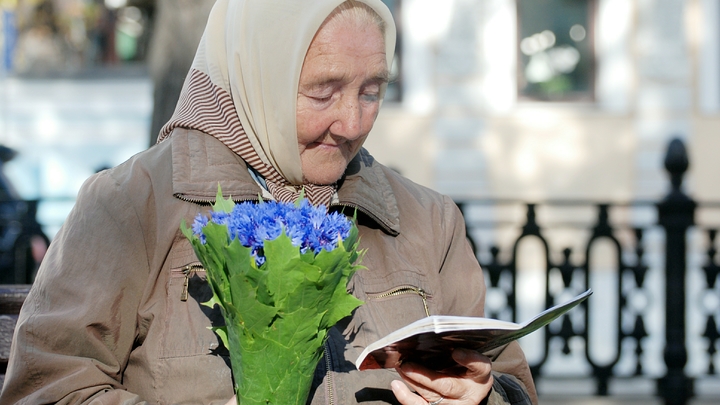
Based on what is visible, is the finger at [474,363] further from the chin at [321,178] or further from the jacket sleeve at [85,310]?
the jacket sleeve at [85,310]

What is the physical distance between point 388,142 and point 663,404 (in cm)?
622

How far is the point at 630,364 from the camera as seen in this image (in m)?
6.55

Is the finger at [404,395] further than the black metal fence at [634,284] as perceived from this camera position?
No

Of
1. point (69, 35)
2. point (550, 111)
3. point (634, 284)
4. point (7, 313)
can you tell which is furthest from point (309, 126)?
point (69, 35)

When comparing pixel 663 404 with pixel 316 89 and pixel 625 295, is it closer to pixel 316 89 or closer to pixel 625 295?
pixel 625 295

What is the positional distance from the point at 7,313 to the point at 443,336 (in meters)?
1.52

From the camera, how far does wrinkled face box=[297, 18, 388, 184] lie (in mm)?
2035

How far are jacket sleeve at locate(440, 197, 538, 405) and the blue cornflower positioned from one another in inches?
29.7

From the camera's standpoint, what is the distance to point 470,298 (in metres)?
2.28

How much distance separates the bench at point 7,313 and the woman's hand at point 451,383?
3.84 ft

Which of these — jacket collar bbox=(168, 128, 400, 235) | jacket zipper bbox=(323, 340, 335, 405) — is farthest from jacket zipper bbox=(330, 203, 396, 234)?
jacket zipper bbox=(323, 340, 335, 405)

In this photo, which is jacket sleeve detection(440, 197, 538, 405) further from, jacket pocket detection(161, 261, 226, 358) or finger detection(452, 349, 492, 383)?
jacket pocket detection(161, 261, 226, 358)

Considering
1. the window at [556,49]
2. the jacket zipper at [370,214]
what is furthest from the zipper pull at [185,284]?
the window at [556,49]

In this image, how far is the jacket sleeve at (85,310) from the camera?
1762mm
